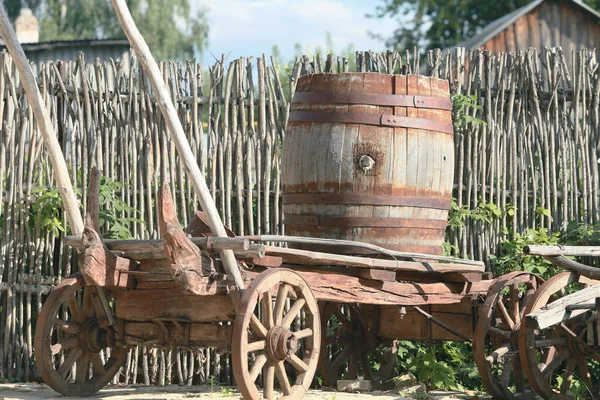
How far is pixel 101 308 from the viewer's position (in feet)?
17.7

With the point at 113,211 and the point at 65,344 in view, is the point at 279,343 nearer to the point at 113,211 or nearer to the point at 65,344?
the point at 65,344

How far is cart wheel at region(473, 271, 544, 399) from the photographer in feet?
18.8

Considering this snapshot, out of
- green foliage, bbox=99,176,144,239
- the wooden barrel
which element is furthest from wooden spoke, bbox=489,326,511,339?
green foliage, bbox=99,176,144,239

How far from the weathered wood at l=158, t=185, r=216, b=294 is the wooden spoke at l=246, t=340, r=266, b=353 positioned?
0.35 m

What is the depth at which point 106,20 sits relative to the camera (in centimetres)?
3522

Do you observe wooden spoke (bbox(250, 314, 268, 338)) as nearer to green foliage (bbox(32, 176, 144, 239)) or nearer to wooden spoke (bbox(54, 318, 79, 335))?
wooden spoke (bbox(54, 318, 79, 335))

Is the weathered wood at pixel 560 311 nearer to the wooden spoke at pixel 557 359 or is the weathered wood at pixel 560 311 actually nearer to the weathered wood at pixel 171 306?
the wooden spoke at pixel 557 359

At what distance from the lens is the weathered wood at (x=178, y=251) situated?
456 cm

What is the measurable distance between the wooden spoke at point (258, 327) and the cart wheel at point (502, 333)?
5.08 ft

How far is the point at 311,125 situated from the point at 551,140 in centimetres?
238

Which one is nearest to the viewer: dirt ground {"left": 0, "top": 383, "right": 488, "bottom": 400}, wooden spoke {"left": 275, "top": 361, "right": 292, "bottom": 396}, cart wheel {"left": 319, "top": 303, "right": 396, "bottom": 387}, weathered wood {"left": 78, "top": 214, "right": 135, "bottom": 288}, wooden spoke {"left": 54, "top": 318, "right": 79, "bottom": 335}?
weathered wood {"left": 78, "top": 214, "right": 135, "bottom": 288}

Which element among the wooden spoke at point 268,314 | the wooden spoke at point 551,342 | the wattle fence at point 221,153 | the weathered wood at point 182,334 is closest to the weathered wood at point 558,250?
the wooden spoke at point 551,342

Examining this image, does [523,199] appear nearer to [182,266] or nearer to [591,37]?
[182,266]

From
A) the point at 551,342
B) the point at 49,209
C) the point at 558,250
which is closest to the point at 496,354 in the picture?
the point at 551,342
